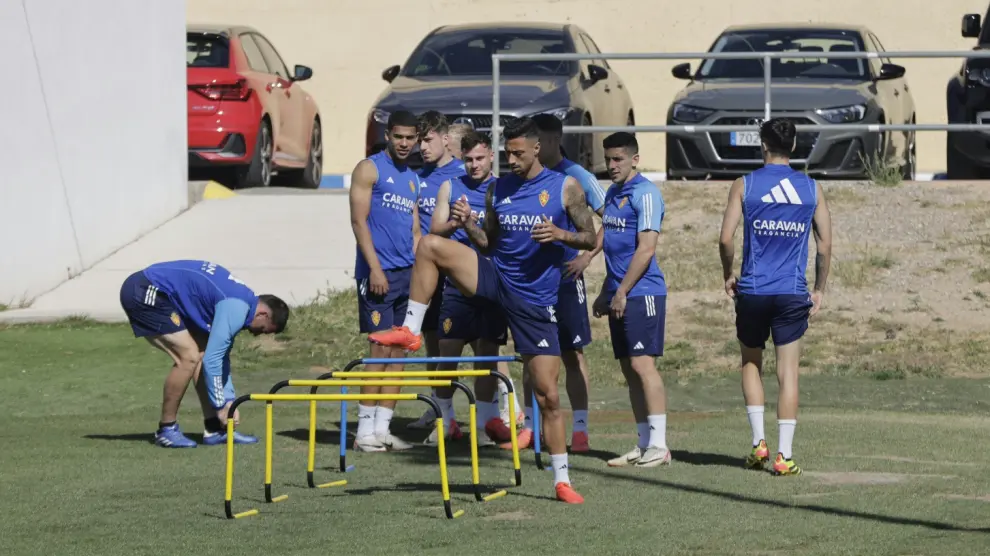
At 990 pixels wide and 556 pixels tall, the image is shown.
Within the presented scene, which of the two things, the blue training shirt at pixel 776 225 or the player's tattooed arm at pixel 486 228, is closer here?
the player's tattooed arm at pixel 486 228

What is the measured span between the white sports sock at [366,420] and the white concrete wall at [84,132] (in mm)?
7005

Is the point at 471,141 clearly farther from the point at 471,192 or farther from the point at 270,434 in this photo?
the point at 270,434

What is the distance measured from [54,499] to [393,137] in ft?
9.68

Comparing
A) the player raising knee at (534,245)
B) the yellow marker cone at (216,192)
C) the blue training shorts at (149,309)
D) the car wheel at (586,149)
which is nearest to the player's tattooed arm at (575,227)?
the player raising knee at (534,245)

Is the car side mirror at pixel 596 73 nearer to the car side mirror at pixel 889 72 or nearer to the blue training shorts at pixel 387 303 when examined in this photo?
the car side mirror at pixel 889 72

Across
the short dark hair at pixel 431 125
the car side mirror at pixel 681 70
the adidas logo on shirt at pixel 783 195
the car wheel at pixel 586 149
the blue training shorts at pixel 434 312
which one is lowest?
the blue training shorts at pixel 434 312

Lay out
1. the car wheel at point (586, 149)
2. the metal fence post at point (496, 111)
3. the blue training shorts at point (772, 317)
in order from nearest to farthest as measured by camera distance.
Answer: the blue training shorts at point (772, 317) < the metal fence post at point (496, 111) < the car wheel at point (586, 149)

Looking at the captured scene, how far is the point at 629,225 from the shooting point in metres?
Answer: 9.73

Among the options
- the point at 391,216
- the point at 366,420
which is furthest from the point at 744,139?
the point at 366,420

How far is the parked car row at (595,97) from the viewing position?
17.8m

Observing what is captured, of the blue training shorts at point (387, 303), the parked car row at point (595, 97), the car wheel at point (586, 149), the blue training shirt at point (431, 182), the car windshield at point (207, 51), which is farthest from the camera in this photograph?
the car windshield at point (207, 51)

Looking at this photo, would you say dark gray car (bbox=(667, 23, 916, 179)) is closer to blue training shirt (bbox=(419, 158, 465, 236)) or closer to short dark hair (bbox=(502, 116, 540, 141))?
blue training shirt (bbox=(419, 158, 465, 236))

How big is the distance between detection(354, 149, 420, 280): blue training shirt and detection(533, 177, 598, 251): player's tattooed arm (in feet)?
6.37

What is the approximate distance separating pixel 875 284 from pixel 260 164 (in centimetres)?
734
